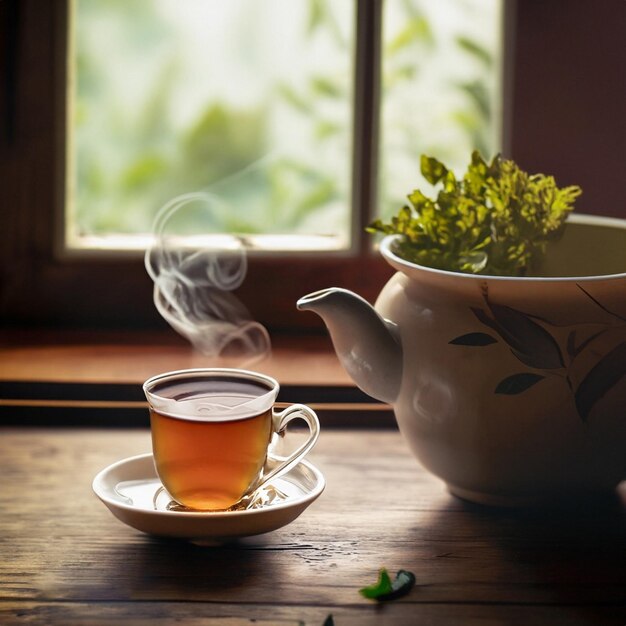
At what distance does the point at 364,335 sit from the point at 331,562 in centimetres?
18

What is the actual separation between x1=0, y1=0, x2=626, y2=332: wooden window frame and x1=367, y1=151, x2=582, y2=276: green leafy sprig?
1.50 feet

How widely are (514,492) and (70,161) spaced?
31.7 inches

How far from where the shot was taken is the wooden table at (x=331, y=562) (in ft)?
2.19

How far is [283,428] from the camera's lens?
2.68 feet

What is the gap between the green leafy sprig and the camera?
861 millimetres

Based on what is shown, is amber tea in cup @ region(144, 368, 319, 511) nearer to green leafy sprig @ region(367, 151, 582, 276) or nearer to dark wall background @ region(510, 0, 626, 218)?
green leafy sprig @ region(367, 151, 582, 276)

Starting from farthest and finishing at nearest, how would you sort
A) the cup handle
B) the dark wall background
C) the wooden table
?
the dark wall background → the cup handle → the wooden table

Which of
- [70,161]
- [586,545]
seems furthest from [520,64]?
[586,545]

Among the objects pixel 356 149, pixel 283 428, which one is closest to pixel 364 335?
pixel 283 428

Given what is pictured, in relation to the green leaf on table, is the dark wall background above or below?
above

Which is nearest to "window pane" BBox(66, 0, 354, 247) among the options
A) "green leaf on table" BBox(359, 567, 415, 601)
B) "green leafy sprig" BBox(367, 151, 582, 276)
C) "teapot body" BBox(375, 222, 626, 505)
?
"green leafy sprig" BBox(367, 151, 582, 276)

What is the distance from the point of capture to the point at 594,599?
691mm

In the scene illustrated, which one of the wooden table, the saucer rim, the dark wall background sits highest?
the dark wall background

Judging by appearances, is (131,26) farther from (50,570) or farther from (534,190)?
(50,570)
